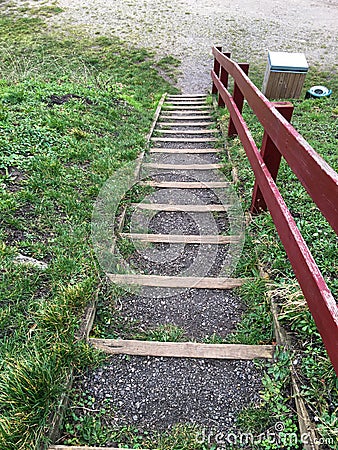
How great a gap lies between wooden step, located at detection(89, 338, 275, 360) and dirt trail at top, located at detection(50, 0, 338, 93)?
9.20 metres

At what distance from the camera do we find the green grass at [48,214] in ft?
6.31

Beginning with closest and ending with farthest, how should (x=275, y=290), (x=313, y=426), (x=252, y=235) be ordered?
(x=313, y=426), (x=275, y=290), (x=252, y=235)

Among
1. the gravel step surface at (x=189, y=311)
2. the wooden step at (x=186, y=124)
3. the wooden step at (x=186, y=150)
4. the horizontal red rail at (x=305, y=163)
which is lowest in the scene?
the wooden step at (x=186, y=124)

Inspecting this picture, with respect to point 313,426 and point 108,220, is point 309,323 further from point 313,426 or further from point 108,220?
point 108,220

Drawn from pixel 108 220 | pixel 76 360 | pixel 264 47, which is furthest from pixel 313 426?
pixel 264 47

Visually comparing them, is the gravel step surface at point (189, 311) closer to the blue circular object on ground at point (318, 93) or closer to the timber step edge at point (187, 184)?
the timber step edge at point (187, 184)

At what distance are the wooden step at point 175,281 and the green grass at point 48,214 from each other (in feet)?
0.63

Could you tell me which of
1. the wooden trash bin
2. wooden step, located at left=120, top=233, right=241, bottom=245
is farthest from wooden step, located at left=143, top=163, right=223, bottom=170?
the wooden trash bin

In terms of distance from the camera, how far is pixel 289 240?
2236mm

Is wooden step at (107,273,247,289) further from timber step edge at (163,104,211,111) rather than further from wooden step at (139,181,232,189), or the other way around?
timber step edge at (163,104,211,111)

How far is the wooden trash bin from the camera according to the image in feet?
25.9

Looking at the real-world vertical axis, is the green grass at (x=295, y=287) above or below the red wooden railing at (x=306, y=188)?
below

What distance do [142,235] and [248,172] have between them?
5.31 ft

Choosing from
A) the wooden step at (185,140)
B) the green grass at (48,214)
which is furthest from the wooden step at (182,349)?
the wooden step at (185,140)
